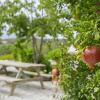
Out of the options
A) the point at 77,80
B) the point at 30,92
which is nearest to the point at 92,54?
the point at 77,80

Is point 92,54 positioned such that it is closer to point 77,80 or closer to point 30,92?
point 77,80

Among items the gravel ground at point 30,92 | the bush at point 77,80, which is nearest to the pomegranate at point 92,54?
A: the bush at point 77,80

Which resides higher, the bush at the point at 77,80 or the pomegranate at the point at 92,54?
the pomegranate at the point at 92,54

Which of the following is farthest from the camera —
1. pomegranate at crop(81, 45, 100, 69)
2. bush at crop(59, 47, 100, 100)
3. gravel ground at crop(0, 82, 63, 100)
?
gravel ground at crop(0, 82, 63, 100)

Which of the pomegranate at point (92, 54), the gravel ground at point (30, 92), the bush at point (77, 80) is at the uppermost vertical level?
the pomegranate at point (92, 54)

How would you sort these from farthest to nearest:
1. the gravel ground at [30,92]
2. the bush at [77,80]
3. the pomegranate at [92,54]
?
the gravel ground at [30,92] < the bush at [77,80] < the pomegranate at [92,54]

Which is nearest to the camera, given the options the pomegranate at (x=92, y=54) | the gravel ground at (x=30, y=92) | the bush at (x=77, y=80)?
the pomegranate at (x=92, y=54)

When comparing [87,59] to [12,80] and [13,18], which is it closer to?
[12,80]

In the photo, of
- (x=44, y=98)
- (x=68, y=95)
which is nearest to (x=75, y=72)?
(x=68, y=95)

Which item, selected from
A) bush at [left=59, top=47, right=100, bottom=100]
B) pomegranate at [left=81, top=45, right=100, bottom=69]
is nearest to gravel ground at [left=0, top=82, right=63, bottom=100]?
bush at [left=59, top=47, right=100, bottom=100]

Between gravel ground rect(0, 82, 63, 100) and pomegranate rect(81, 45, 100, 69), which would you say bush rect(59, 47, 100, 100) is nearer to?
pomegranate rect(81, 45, 100, 69)

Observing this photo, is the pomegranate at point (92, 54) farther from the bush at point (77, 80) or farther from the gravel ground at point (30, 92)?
the gravel ground at point (30, 92)

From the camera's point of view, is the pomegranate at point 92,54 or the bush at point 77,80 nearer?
the pomegranate at point 92,54

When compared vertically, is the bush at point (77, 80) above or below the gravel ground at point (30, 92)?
above
